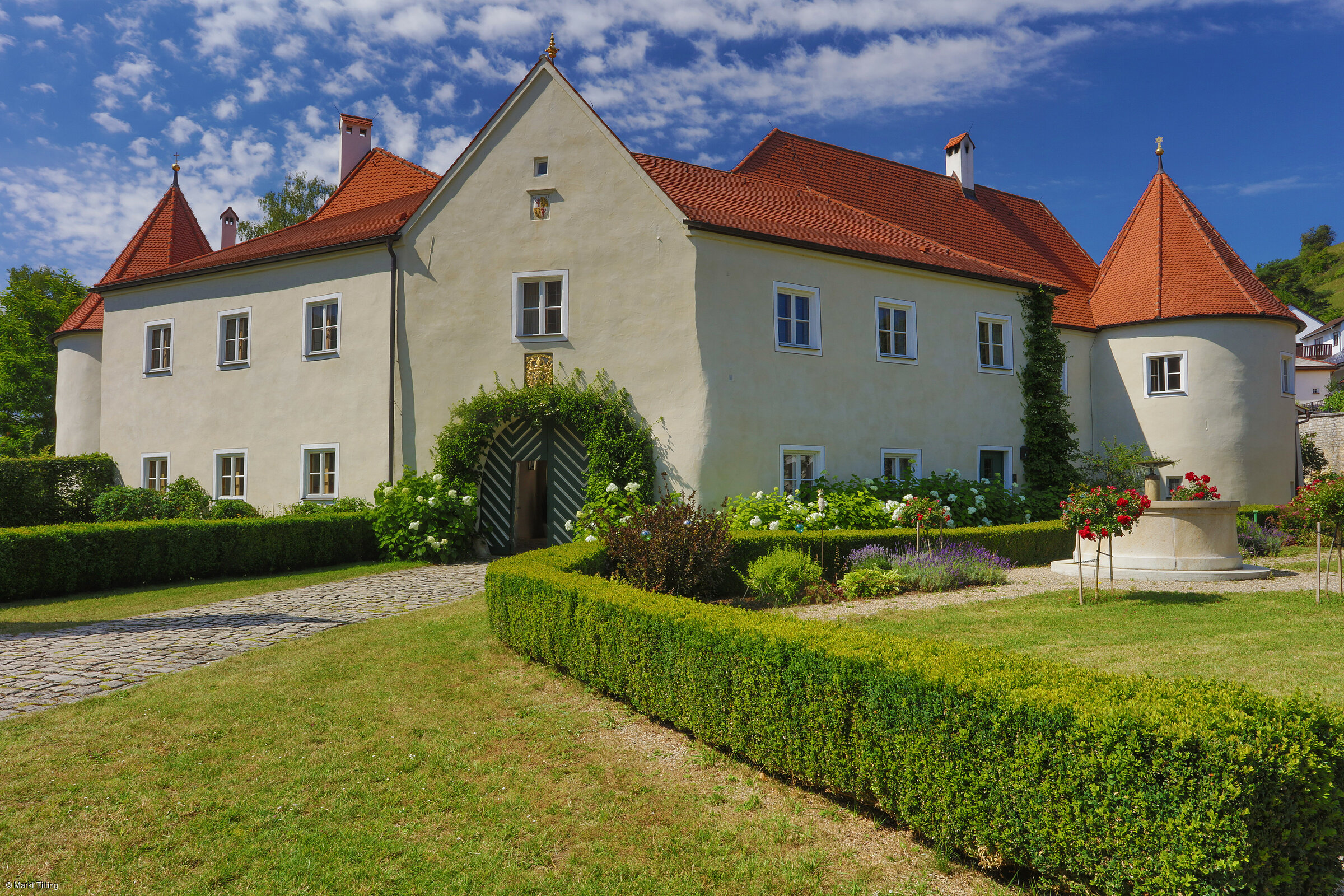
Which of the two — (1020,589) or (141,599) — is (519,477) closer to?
(141,599)

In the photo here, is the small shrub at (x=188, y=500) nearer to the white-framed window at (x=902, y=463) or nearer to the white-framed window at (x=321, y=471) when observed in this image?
the white-framed window at (x=321, y=471)

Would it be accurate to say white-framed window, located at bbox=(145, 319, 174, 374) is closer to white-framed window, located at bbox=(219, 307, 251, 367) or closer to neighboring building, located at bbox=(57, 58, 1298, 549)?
neighboring building, located at bbox=(57, 58, 1298, 549)

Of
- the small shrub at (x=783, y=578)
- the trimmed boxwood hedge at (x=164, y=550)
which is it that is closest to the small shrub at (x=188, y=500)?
the trimmed boxwood hedge at (x=164, y=550)

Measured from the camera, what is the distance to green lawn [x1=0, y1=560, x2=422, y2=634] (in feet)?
31.3

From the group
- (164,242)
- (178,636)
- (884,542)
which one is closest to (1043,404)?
(884,542)

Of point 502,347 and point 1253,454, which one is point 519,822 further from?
point 1253,454

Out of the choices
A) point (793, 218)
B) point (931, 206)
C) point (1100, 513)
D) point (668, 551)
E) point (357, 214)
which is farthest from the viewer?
point (931, 206)

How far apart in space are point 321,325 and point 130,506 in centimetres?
586

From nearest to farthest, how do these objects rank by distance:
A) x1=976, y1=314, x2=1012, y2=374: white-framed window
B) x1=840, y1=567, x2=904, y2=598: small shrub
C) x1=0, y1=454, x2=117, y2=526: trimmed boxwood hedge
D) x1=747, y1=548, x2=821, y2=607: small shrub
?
x1=747, y1=548, x2=821, y2=607: small shrub
x1=840, y1=567, x2=904, y2=598: small shrub
x1=0, y1=454, x2=117, y2=526: trimmed boxwood hedge
x1=976, y1=314, x2=1012, y2=374: white-framed window

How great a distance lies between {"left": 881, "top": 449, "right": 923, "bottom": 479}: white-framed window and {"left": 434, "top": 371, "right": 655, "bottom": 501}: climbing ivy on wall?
546 centimetres

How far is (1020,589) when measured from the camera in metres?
11.0

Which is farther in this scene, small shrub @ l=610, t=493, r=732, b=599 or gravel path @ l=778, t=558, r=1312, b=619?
small shrub @ l=610, t=493, r=732, b=599

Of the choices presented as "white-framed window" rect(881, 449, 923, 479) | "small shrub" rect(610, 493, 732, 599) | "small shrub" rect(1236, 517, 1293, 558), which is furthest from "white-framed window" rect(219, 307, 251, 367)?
"small shrub" rect(1236, 517, 1293, 558)

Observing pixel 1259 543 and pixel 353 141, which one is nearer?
pixel 1259 543
